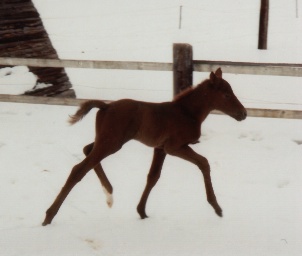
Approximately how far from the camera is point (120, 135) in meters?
3.43

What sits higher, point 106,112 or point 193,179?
point 106,112

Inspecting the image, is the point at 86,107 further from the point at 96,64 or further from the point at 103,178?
the point at 96,64

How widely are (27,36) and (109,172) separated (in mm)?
3822

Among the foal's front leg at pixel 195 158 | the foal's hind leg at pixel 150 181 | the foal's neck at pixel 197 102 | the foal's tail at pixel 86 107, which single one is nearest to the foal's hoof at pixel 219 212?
the foal's front leg at pixel 195 158

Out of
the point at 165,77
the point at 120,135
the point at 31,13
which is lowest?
the point at 165,77

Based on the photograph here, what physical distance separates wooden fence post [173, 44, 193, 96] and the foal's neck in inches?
74.0

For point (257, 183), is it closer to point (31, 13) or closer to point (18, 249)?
point (18, 249)

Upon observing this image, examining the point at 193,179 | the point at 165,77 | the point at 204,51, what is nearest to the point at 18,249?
the point at 193,179

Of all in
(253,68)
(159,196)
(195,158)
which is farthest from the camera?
(253,68)

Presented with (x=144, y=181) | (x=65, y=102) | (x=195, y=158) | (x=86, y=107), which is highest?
(x=86, y=107)

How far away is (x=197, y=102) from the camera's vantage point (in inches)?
150

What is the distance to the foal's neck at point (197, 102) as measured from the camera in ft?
12.5

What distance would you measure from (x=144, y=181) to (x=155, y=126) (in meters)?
1.25

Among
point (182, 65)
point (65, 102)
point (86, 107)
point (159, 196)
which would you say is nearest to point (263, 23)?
point (182, 65)
